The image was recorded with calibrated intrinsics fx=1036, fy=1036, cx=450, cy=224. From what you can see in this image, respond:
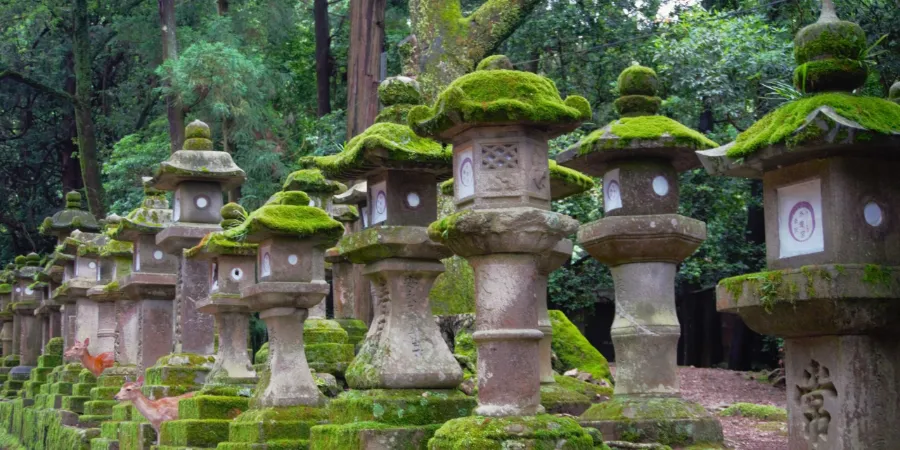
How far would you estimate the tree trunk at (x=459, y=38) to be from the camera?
1567 cm

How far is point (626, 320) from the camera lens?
7648 millimetres

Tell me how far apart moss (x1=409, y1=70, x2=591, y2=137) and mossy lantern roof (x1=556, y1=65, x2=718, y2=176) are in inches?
33.3

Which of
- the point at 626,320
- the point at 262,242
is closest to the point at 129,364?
the point at 262,242

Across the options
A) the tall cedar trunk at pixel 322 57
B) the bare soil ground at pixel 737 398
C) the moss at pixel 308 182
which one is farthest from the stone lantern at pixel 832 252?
the tall cedar trunk at pixel 322 57

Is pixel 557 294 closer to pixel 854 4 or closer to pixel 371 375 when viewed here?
pixel 854 4

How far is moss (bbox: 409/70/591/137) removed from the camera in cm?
645

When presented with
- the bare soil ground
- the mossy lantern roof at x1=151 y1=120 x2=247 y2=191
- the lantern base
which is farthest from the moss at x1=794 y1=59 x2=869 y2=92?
the mossy lantern roof at x1=151 y1=120 x2=247 y2=191

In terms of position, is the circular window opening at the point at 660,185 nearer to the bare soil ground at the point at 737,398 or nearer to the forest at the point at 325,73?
the forest at the point at 325,73

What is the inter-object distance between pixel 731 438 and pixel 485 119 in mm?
4601

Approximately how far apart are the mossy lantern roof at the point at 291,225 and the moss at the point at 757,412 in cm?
523

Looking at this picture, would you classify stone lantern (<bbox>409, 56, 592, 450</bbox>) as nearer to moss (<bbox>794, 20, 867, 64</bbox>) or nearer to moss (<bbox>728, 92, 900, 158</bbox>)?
moss (<bbox>728, 92, 900, 158</bbox>)

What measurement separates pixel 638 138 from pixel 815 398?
2.86 m

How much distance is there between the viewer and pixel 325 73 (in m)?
23.5

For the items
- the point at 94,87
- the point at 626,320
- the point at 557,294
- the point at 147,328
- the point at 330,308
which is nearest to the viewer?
the point at 626,320
